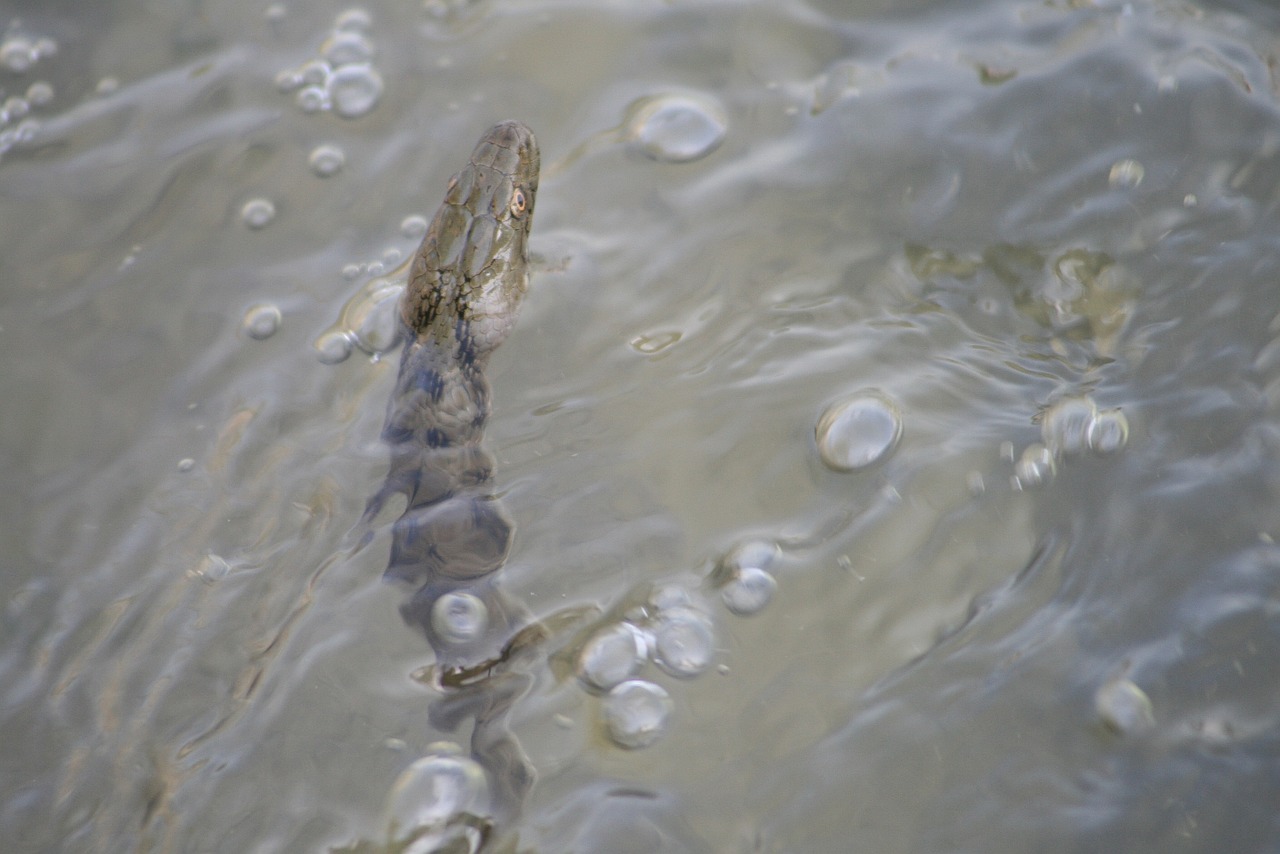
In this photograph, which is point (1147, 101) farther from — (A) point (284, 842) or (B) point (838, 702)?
(A) point (284, 842)

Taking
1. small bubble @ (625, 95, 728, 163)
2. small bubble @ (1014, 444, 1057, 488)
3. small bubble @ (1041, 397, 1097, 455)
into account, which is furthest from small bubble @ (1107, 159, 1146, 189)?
small bubble @ (625, 95, 728, 163)

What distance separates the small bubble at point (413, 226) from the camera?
301cm

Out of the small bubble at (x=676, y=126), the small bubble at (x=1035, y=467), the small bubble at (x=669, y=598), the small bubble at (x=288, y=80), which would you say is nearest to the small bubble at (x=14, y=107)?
the small bubble at (x=288, y=80)

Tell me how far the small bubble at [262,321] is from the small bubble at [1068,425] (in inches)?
87.6

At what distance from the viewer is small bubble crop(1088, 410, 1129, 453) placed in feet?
7.94

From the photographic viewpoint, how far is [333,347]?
111 inches

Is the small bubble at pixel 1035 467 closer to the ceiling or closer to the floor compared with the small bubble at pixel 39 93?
closer to the floor

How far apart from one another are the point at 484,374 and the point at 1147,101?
2.18m

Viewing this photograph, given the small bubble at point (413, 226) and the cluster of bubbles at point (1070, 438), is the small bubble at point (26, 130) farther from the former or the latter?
the cluster of bubbles at point (1070, 438)

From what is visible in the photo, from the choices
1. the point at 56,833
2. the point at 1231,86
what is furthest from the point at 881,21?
the point at 56,833

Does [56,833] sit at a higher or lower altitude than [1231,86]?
lower

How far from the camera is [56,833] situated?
2.23 meters

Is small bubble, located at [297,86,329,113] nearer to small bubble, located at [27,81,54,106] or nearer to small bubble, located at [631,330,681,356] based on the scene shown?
small bubble, located at [27,81,54,106]

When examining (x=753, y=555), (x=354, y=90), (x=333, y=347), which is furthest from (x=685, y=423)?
(x=354, y=90)
